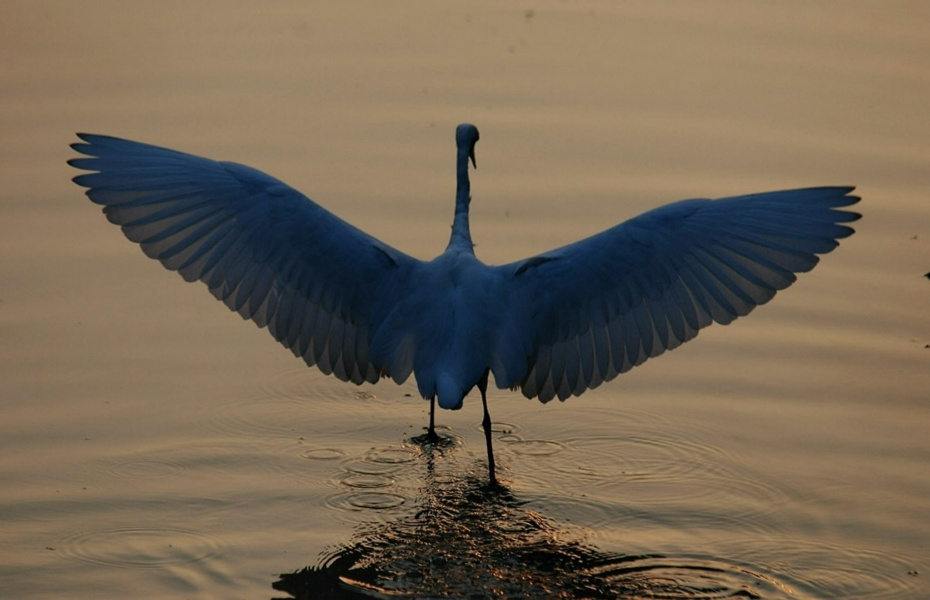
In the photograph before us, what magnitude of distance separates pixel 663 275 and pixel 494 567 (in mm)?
1793

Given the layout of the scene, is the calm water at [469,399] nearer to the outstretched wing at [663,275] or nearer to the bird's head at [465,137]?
the outstretched wing at [663,275]

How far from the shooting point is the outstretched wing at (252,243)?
8.21 metres

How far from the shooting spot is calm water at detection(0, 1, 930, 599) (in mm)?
7574

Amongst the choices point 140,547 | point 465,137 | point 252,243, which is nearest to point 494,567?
point 140,547

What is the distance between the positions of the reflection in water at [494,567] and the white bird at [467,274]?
25.4 inches

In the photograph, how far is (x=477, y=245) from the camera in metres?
10.9

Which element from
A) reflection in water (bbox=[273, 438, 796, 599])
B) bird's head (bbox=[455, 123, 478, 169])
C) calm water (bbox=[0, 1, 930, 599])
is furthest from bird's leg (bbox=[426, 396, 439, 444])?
bird's head (bbox=[455, 123, 478, 169])

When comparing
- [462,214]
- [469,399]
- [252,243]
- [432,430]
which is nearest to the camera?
[252,243]

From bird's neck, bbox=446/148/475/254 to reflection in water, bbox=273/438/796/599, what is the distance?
149 centimetres

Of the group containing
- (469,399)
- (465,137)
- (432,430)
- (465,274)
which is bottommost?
(432,430)

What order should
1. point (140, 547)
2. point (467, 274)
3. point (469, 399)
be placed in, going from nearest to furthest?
point (140, 547), point (467, 274), point (469, 399)

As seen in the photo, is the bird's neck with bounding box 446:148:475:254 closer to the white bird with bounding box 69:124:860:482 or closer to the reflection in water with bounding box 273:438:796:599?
the white bird with bounding box 69:124:860:482

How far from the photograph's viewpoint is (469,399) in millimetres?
9531

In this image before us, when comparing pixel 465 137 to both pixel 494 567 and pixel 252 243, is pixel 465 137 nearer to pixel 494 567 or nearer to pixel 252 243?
pixel 252 243
